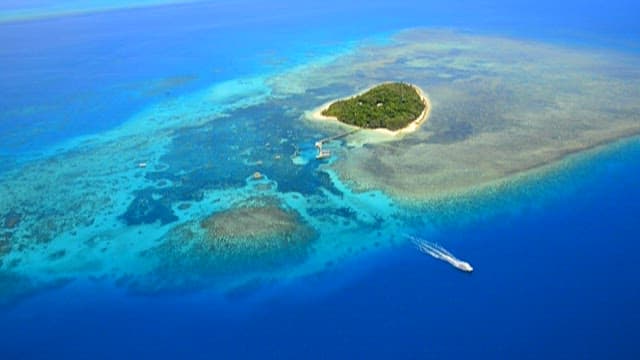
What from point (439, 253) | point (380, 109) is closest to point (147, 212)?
point (439, 253)

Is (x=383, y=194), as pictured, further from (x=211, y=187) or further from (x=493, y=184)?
(x=211, y=187)

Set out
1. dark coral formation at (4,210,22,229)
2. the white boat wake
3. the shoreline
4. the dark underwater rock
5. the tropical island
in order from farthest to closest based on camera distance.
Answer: the tropical island, the shoreline, the dark underwater rock, dark coral formation at (4,210,22,229), the white boat wake

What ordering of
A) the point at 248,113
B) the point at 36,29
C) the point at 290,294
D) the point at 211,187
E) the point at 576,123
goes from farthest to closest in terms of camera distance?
the point at 36,29 < the point at 248,113 < the point at 576,123 < the point at 211,187 < the point at 290,294

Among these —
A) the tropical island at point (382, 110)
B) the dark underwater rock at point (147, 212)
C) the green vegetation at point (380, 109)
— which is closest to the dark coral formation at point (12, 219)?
the dark underwater rock at point (147, 212)

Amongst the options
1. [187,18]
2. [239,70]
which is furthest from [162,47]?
[187,18]

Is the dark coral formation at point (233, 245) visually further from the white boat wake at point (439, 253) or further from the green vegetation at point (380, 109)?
the green vegetation at point (380, 109)

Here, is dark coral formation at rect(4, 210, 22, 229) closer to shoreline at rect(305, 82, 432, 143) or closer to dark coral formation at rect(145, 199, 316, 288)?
dark coral formation at rect(145, 199, 316, 288)

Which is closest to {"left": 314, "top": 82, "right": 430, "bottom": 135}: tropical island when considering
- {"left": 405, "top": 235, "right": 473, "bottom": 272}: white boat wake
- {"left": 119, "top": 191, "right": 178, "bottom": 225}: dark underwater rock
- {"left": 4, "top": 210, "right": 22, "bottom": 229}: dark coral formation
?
{"left": 405, "top": 235, "right": 473, "bottom": 272}: white boat wake
